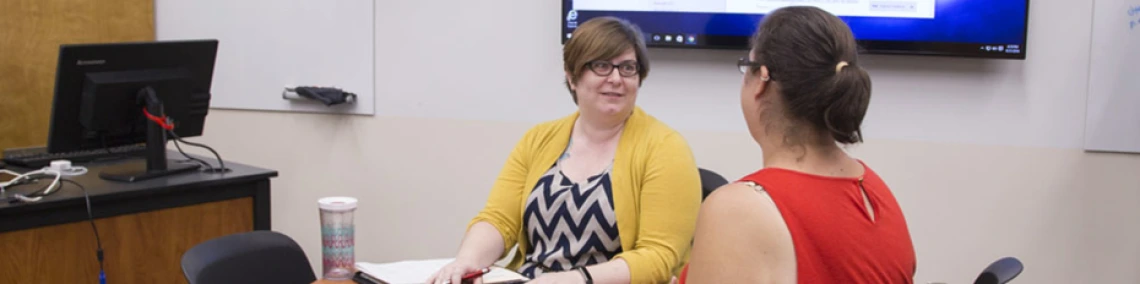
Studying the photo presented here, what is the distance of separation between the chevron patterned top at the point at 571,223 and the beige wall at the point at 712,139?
1.21 metres

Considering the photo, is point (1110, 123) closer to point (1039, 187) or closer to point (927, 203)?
point (1039, 187)

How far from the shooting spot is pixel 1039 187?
3.17 metres

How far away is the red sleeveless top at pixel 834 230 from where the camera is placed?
1.37 metres

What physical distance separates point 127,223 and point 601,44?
1427mm

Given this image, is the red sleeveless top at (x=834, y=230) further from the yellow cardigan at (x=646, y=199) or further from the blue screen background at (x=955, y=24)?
the blue screen background at (x=955, y=24)

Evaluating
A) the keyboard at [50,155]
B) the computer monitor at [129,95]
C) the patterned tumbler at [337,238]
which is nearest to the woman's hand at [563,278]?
the patterned tumbler at [337,238]

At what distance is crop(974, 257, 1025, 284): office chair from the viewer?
1.55m

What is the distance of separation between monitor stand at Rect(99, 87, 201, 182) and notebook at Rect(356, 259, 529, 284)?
1072 mm

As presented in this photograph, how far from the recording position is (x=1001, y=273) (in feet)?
5.28

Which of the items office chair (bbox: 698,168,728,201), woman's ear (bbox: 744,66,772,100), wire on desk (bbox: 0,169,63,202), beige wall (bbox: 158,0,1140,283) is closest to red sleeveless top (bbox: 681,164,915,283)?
woman's ear (bbox: 744,66,772,100)

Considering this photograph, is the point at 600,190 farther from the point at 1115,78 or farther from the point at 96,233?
the point at 1115,78

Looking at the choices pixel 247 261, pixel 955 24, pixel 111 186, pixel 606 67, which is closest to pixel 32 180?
pixel 111 186

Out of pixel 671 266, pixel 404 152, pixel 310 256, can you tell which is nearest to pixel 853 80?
Result: pixel 671 266

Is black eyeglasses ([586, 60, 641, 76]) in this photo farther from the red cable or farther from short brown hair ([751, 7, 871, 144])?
the red cable
